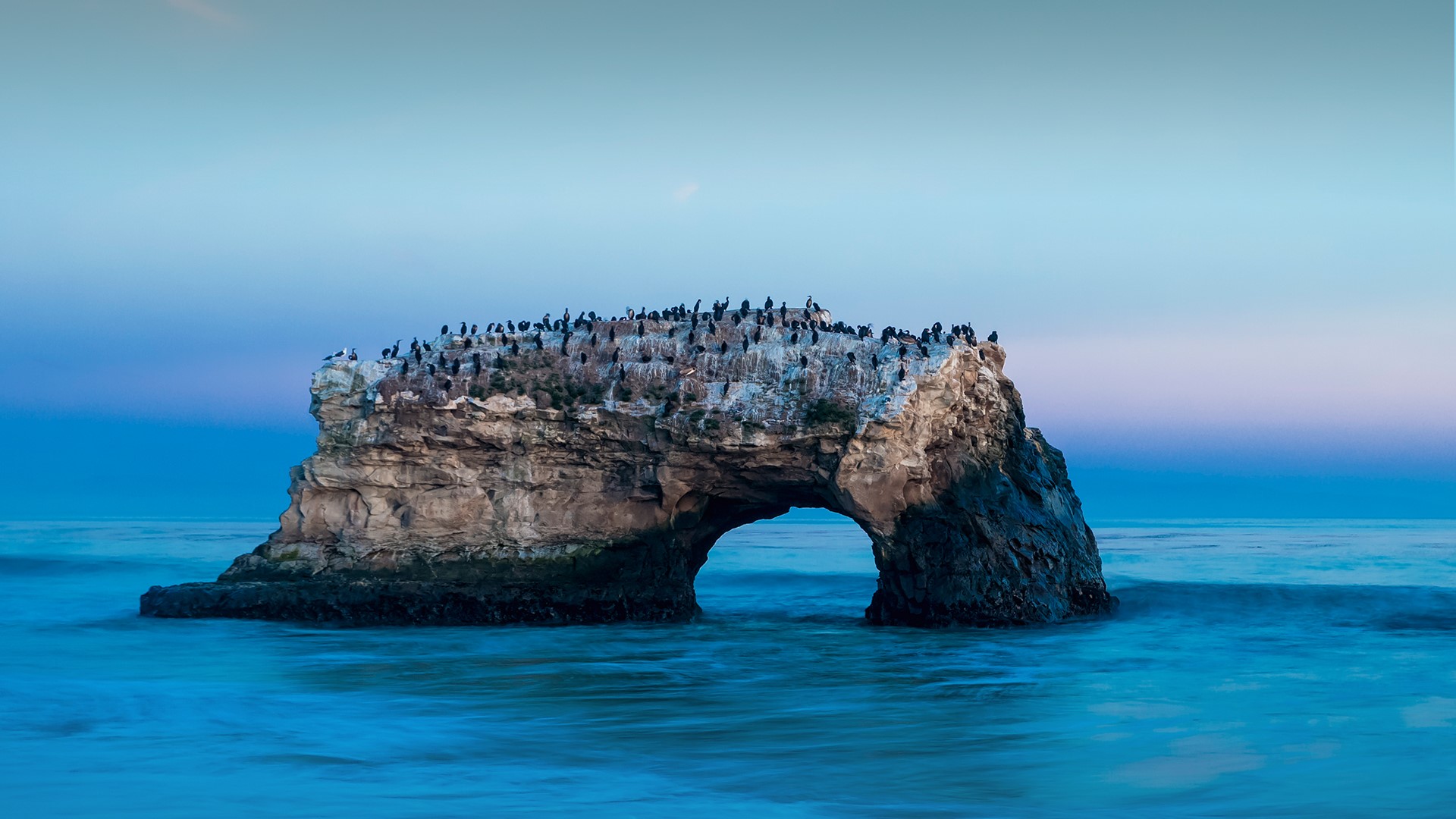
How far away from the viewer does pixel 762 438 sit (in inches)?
1087

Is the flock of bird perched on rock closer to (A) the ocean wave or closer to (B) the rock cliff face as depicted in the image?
(B) the rock cliff face

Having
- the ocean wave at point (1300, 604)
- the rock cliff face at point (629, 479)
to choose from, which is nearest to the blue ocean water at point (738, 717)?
the ocean wave at point (1300, 604)

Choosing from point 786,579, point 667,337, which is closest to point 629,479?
point 667,337

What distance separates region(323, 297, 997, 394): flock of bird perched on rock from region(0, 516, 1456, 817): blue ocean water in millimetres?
6155

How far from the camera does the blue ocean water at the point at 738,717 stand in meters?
14.2

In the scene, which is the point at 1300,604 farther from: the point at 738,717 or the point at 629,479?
the point at 738,717

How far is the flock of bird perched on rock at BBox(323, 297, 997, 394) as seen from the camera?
29250 mm

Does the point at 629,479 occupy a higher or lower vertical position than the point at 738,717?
higher

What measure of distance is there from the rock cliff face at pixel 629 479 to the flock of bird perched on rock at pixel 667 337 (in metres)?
0.09

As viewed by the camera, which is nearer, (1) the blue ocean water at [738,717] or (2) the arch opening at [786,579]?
(1) the blue ocean water at [738,717]

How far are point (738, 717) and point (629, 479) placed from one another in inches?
453

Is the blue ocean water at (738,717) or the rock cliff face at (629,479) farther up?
the rock cliff face at (629,479)

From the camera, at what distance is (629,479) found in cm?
2941

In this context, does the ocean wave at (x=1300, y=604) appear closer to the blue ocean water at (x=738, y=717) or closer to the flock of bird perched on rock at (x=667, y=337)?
the blue ocean water at (x=738, y=717)
